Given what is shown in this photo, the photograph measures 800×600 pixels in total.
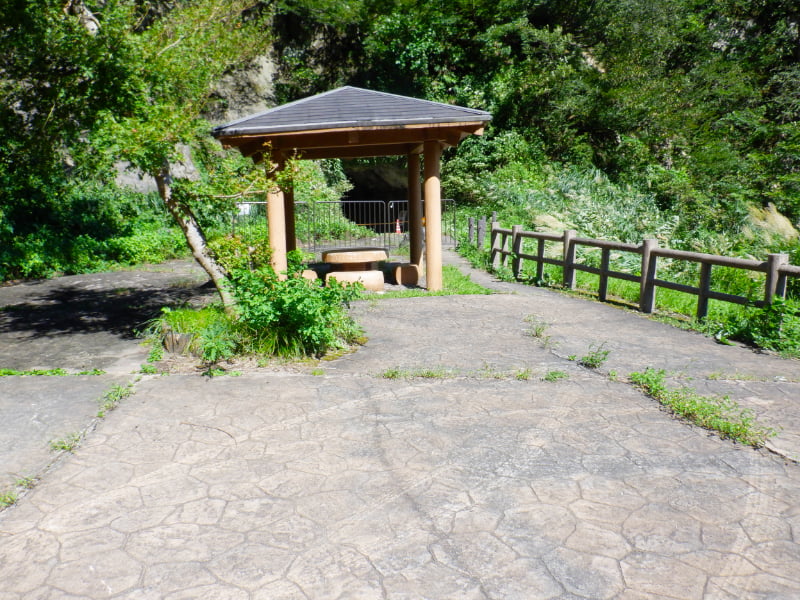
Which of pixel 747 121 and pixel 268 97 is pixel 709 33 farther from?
pixel 268 97

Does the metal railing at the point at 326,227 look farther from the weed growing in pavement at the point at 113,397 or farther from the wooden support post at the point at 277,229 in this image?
the weed growing in pavement at the point at 113,397

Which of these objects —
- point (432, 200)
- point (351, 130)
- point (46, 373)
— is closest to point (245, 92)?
point (432, 200)

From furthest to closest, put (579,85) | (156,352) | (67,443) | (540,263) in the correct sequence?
(579,85), (540,263), (156,352), (67,443)

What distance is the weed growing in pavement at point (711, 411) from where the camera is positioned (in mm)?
4371

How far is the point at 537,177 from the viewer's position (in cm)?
2356

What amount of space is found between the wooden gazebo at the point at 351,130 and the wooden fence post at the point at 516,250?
2677mm

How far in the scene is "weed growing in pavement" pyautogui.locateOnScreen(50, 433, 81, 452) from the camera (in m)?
4.35

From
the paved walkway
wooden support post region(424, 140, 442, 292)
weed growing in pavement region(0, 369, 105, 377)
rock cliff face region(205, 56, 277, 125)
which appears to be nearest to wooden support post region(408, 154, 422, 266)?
wooden support post region(424, 140, 442, 292)

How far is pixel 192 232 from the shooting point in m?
→ 7.88

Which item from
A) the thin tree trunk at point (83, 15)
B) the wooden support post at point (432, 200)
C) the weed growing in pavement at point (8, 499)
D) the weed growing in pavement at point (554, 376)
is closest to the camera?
the weed growing in pavement at point (8, 499)

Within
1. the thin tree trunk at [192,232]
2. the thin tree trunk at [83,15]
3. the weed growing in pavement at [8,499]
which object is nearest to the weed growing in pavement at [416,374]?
the thin tree trunk at [192,232]

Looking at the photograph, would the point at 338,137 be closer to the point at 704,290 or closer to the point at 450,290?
the point at 450,290

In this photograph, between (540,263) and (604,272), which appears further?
(540,263)

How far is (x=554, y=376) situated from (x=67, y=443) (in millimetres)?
4093
